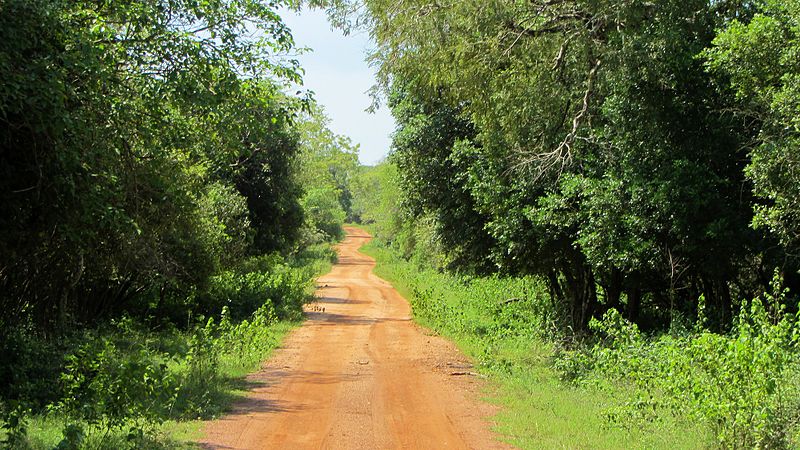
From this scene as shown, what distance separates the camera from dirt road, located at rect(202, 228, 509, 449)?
9.66 meters

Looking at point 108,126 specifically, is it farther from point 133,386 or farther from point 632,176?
point 632,176

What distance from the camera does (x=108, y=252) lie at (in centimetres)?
1427

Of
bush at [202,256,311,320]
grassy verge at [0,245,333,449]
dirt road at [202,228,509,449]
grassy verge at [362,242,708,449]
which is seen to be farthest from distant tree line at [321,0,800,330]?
bush at [202,256,311,320]

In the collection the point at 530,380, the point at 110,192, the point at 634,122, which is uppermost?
the point at 634,122

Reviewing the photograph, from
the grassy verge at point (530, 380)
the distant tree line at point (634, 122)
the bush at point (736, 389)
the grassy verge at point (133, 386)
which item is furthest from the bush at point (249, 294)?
the bush at point (736, 389)

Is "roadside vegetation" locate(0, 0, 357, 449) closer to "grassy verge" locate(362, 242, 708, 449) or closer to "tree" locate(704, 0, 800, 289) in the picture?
"grassy verge" locate(362, 242, 708, 449)

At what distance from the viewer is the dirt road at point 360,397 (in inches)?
380

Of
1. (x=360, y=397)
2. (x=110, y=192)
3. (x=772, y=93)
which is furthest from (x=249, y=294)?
(x=772, y=93)

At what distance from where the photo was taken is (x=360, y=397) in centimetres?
1246

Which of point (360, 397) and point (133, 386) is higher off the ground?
point (133, 386)

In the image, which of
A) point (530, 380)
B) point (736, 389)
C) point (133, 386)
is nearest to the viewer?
point (736, 389)

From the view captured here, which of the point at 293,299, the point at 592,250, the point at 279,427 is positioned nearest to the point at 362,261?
the point at 293,299

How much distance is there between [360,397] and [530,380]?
3466 mm

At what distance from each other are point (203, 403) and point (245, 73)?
493 cm
